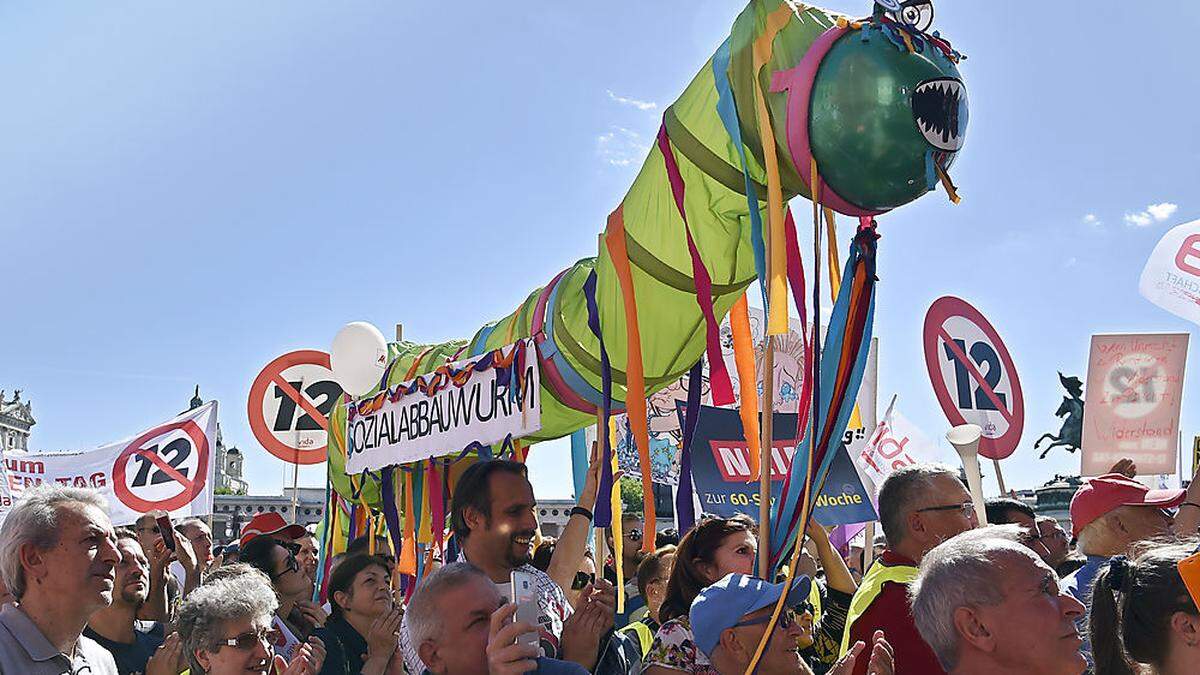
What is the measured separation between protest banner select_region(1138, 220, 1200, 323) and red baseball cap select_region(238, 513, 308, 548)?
5.08 m

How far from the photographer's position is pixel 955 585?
245cm

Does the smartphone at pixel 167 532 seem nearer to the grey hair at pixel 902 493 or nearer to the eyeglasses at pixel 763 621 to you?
the eyeglasses at pixel 763 621

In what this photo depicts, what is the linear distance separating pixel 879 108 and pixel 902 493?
3.93 feet

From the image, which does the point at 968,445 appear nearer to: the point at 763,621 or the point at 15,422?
the point at 763,621

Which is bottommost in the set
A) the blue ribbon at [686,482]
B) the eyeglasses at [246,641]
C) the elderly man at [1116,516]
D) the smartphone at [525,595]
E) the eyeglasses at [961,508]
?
the eyeglasses at [246,641]

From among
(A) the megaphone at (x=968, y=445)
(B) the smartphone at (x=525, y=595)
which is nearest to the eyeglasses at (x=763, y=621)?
(B) the smartphone at (x=525, y=595)

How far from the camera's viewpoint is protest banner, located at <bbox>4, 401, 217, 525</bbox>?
30.9ft

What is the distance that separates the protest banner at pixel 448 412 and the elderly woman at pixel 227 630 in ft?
5.90

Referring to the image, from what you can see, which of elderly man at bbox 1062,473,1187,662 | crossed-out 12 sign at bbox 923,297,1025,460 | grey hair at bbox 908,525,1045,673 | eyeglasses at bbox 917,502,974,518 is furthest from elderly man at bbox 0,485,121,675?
crossed-out 12 sign at bbox 923,297,1025,460

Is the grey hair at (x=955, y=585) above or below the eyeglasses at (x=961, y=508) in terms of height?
below

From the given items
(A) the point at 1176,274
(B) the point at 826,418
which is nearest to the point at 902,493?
(B) the point at 826,418

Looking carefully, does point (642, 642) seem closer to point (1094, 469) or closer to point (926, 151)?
point (926, 151)

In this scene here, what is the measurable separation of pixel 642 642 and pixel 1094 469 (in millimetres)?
4428

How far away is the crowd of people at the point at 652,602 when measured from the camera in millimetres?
2412
